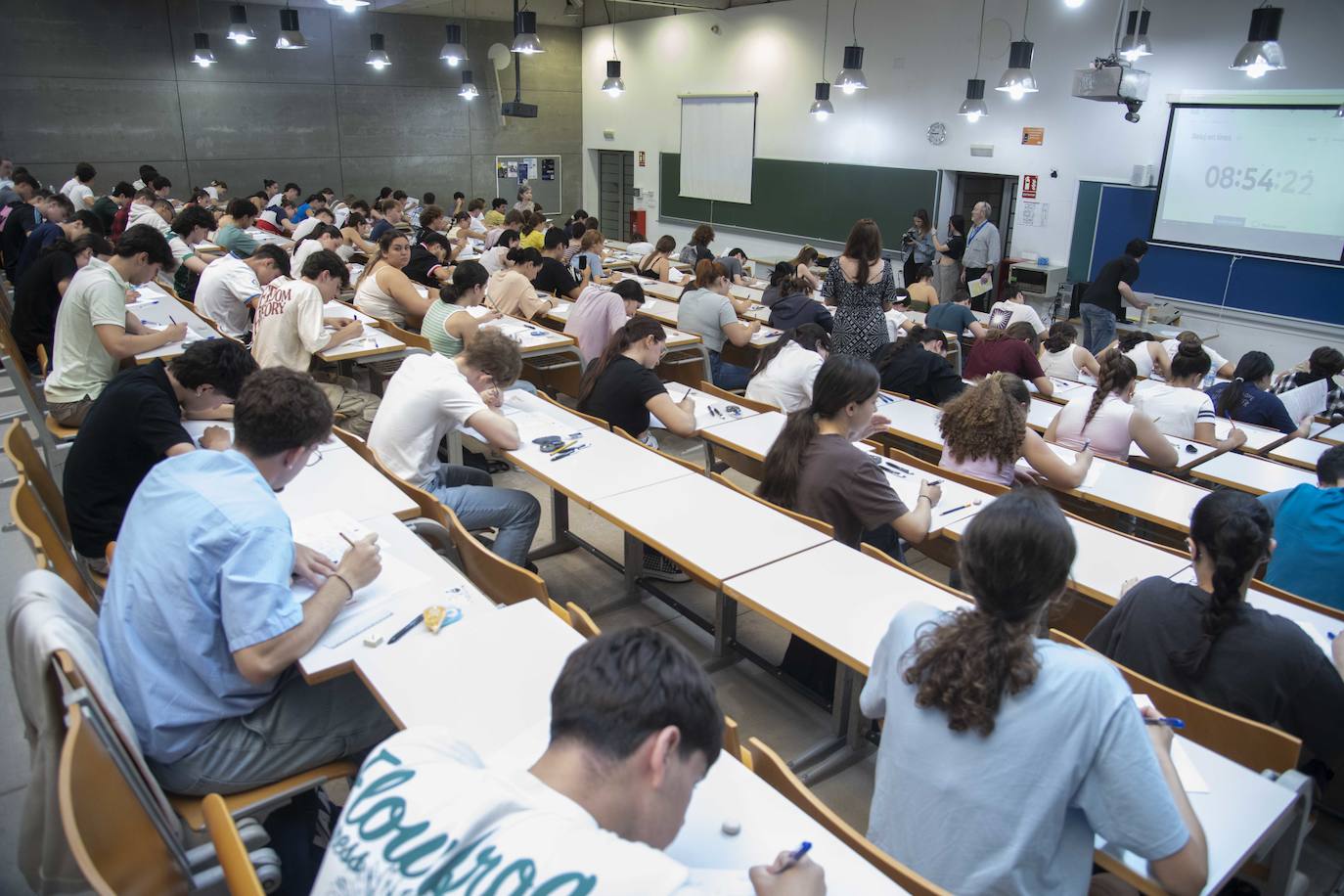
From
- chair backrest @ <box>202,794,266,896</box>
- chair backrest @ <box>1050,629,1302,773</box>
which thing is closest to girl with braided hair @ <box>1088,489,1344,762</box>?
chair backrest @ <box>1050,629,1302,773</box>

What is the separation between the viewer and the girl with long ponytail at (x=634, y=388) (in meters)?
4.41

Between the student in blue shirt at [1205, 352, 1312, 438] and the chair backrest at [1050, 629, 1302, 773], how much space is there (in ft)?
13.4

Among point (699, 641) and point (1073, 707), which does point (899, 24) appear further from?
point (1073, 707)

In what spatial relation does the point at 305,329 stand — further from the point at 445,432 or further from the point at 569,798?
the point at 569,798

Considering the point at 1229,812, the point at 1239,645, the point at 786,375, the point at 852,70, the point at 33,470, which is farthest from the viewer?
the point at 852,70

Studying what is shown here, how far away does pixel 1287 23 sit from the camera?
826 centimetres

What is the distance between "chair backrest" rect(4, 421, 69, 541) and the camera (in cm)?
295

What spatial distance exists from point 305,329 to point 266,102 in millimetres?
11300

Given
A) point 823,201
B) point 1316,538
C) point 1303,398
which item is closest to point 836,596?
point 1316,538

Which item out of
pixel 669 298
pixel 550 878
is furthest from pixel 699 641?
pixel 669 298

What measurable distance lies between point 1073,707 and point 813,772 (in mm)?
1679

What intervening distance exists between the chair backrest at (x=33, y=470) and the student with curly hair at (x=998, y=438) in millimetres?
3539

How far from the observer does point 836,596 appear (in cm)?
271

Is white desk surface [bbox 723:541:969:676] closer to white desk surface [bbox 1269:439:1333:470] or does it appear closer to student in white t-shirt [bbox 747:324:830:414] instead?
student in white t-shirt [bbox 747:324:830:414]
